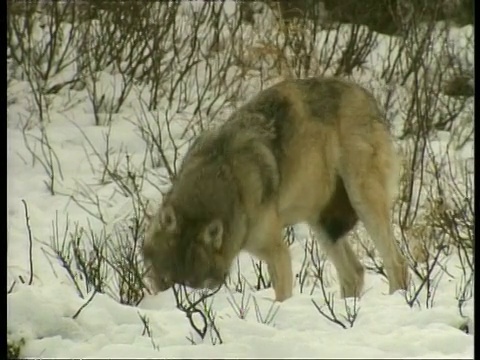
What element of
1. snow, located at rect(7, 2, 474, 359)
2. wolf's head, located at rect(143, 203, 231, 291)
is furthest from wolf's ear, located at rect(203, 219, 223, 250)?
snow, located at rect(7, 2, 474, 359)

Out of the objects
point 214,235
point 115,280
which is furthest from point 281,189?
point 115,280

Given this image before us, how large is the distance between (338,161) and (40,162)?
978 mm

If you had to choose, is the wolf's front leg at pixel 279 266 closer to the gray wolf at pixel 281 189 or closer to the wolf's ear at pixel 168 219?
the gray wolf at pixel 281 189

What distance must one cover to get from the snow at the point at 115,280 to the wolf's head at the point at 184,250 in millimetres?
67

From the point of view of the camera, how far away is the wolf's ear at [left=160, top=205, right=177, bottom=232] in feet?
10.2

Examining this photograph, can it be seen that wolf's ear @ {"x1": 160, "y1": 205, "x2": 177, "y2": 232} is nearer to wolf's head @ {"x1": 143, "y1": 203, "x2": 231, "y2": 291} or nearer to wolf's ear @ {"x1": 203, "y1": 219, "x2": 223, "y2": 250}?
wolf's head @ {"x1": 143, "y1": 203, "x2": 231, "y2": 291}

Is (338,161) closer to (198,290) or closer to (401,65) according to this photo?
(401,65)

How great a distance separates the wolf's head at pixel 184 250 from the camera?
10.1 ft

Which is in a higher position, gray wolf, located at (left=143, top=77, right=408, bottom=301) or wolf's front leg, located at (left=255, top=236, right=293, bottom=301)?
gray wolf, located at (left=143, top=77, right=408, bottom=301)

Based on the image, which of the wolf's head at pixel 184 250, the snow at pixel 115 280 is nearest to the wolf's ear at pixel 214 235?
the wolf's head at pixel 184 250

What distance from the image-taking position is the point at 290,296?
302 centimetres

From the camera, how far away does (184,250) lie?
10.4 feet

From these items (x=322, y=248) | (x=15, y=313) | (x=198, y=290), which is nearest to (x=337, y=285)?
(x=322, y=248)

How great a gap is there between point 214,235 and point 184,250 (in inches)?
4.0
